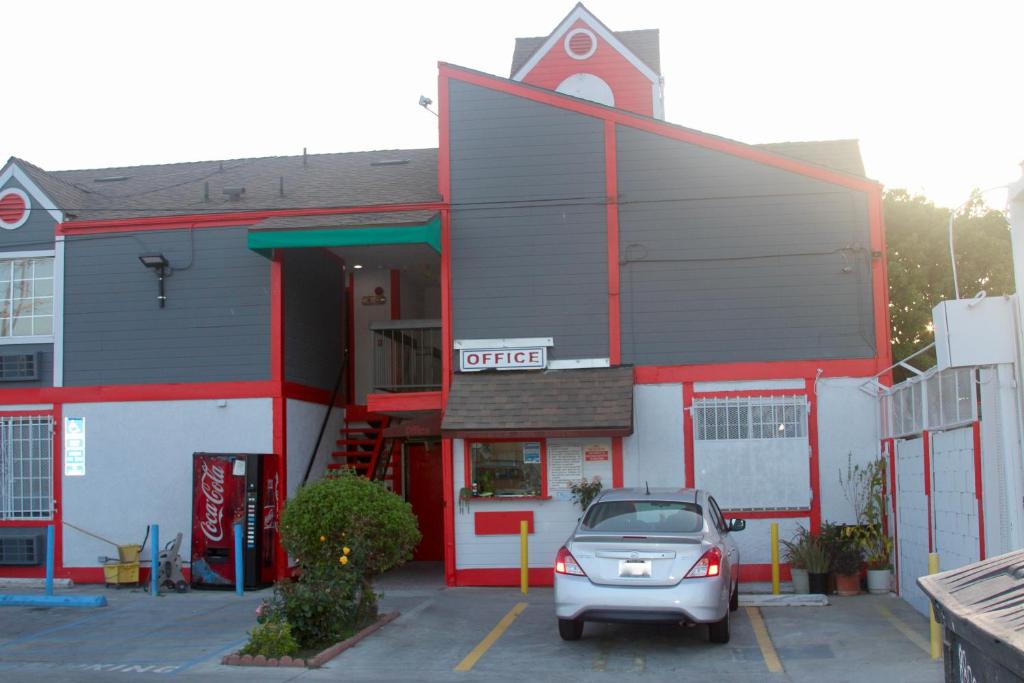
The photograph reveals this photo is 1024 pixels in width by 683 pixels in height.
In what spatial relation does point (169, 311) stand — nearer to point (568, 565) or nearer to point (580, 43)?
point (568, 565)

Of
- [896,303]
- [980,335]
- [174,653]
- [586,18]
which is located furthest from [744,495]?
[896,303]

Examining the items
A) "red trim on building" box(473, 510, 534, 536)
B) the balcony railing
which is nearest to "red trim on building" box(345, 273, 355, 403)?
the balcony railing

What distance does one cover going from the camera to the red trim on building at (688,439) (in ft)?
52.2

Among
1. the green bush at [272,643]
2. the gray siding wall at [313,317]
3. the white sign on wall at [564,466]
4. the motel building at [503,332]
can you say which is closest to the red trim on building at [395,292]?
the gray siding wall at [313,317]

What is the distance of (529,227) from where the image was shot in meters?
16.6

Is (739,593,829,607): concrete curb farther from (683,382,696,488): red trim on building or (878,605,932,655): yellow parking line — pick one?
(683,382,696,488): red trim on building

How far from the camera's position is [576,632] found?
37.8 ft

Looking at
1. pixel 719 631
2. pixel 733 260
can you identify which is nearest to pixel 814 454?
pixel 733 260

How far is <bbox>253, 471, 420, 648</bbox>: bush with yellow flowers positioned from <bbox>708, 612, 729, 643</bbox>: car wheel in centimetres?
377

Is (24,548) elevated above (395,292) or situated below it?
below

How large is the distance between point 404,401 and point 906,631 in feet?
26.0

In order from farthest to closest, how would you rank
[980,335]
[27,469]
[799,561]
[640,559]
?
[27,469] → [799,561] → [640,559] → [980,335]

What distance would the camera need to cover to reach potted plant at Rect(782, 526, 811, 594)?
14.8 m

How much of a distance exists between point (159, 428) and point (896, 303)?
67.9 feet
